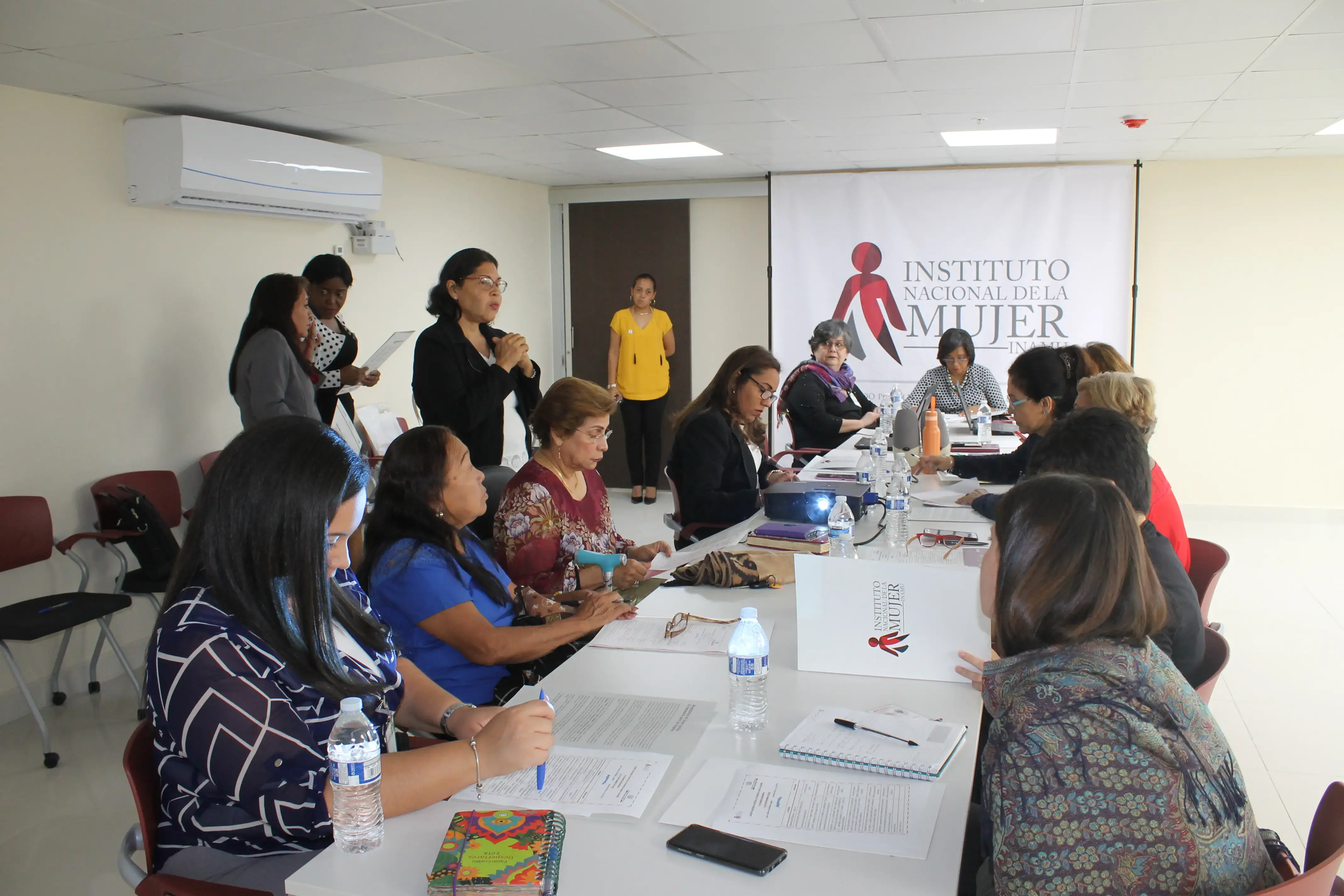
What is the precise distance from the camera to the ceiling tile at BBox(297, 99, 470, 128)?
436cm

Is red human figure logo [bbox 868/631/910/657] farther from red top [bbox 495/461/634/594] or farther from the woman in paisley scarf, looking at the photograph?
red top [bbox 495/461/634/594]

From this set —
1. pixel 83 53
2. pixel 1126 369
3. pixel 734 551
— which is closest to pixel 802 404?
pixel 1126 369

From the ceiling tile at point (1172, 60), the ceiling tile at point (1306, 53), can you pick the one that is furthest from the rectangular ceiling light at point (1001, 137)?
the ceiling tile at point (1306, 53)

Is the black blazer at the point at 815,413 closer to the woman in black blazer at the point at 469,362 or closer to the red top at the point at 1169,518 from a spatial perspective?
the woman in black blazer at the point at 469,362

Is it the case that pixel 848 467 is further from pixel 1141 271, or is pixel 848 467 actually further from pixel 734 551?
pixel 1141 271

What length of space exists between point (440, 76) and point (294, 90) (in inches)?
25.9

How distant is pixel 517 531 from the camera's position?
9.14ft

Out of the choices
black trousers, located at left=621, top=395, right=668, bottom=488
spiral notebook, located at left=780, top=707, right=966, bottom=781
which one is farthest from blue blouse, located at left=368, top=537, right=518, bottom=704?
black trousers, located at left=621, top=395, right=668, bottom=488

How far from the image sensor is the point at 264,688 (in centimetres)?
138

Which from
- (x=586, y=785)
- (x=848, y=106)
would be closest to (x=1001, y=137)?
(x=848, y=106)

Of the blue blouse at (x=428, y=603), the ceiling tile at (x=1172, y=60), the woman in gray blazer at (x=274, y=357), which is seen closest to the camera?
the blue blouse at (x=428, y=603)

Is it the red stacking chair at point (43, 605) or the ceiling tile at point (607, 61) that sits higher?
the ceiling tile at point (607, 61)

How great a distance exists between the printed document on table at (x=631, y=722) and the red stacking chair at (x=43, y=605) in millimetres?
2455

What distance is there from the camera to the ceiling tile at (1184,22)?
3.05 m
